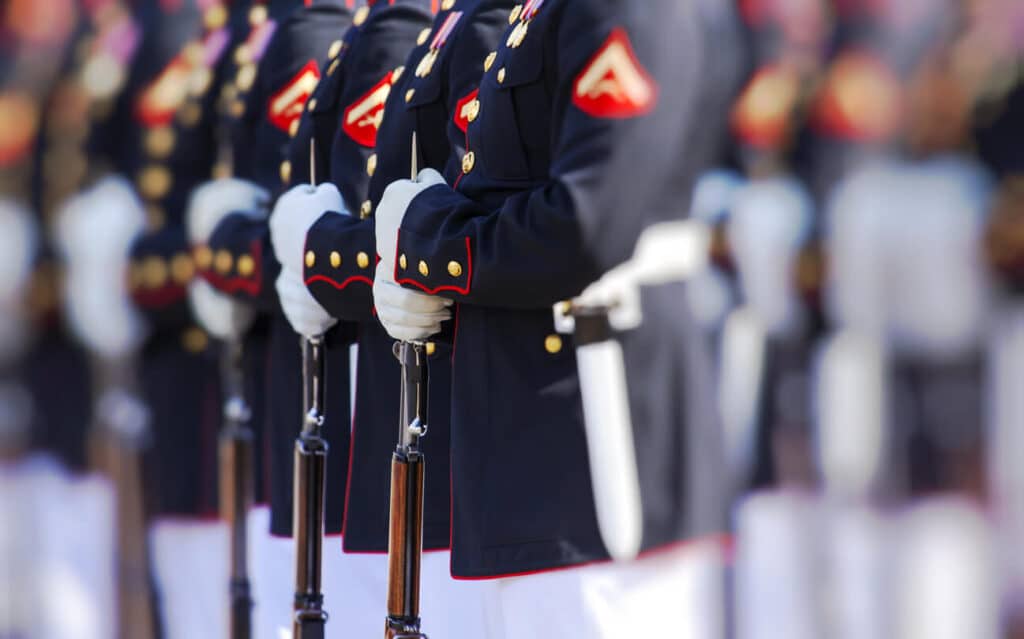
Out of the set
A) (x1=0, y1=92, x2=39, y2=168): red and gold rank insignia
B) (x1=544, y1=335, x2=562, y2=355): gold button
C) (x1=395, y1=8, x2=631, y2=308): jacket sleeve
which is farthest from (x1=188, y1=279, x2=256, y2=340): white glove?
(x1=544, y1=335, x2=562, y2=355): gold button

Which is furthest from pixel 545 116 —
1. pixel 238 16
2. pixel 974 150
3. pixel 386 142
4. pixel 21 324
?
pixel 21 324

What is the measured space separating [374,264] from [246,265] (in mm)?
706

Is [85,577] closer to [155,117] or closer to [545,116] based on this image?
[155,117]

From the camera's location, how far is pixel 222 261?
10.0 feet

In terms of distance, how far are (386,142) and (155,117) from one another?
143 centimetres

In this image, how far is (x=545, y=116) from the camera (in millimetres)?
1936

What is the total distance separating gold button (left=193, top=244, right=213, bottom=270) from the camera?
10.3 feet

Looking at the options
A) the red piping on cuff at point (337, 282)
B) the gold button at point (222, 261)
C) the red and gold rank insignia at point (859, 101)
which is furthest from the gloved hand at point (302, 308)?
the red and gold rank insignia at point (859, 101)

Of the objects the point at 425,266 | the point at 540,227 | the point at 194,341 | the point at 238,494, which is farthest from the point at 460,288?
the point at 194,341

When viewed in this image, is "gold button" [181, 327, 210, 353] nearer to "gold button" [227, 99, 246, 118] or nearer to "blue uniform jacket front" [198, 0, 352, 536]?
"blue uniform jacket front" [198, 0, 352, 536]

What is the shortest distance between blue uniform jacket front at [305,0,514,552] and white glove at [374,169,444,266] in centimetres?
10

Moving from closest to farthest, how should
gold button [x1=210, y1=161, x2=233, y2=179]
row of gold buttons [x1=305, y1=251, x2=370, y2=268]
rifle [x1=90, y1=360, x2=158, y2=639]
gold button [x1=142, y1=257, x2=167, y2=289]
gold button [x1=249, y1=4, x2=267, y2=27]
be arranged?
row of gold buttons [x1=305, y1=251, x2=370, y2=268]
gold button [x1=249, y1=4, x2=267, y2=27]
gold button [x1=210, y1=161, x2=233, y2=179]
gold button [x1=142, y1=257, x2=167, y2=289]
rifle [x1=90, y1=360, x2=158, y2=639]

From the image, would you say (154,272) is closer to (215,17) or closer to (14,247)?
(215,17)

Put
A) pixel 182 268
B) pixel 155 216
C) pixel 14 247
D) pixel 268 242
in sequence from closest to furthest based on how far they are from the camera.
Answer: pixel 268 242, pixel 182 268, pixel 155 216, pixel 14 247
